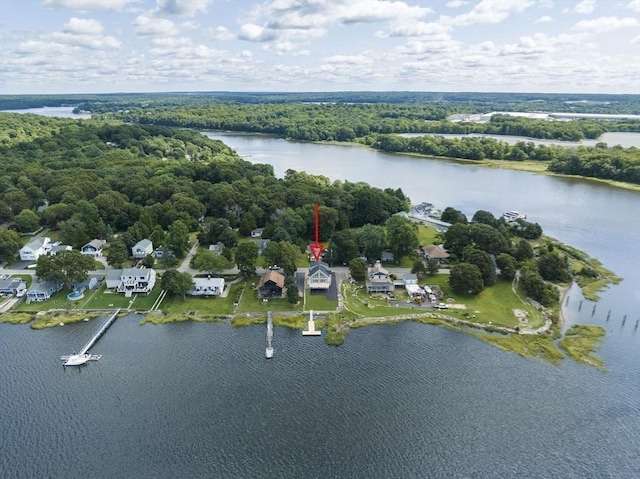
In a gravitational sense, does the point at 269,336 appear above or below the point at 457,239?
below

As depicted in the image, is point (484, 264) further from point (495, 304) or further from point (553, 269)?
point (553, 269)

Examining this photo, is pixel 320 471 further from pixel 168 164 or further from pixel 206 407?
pixel 168 164

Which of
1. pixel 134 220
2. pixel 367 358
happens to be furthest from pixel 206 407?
pixel 134 220

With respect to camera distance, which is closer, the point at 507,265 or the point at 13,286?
the point at 13,286

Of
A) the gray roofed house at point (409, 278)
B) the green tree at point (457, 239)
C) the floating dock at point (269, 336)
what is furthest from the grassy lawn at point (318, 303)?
the green tree at point (457, 239)

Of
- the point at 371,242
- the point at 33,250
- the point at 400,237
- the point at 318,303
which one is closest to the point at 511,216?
the point at 400,237

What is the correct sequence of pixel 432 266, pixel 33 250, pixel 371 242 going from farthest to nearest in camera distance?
pixel 33 250
pixel 371 242
pixel 432 266

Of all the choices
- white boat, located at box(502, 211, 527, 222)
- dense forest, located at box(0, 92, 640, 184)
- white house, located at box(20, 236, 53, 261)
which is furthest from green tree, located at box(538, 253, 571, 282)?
dense forest, located at box(0, 92, 640, 184)

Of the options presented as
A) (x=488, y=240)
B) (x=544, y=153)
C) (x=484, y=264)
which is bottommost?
(x=544, y=153)

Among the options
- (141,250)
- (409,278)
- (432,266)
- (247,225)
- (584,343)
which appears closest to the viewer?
(584,343)
